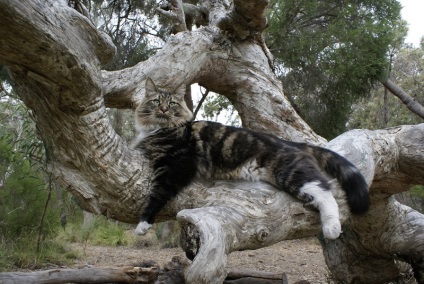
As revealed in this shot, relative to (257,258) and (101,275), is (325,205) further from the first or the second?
(257,258)

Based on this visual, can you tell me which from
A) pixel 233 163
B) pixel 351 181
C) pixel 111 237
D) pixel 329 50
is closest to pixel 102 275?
pixel 233 163

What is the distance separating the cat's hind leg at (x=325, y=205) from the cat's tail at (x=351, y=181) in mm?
276

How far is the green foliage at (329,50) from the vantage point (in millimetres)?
6777

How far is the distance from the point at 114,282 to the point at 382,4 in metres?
6.62

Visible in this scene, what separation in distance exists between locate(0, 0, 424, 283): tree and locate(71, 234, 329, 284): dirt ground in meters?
1.45

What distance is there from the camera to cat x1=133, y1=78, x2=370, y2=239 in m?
2.82

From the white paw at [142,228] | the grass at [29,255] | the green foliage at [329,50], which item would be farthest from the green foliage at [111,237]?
the white paw at [142,228]

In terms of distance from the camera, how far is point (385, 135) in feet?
13.1

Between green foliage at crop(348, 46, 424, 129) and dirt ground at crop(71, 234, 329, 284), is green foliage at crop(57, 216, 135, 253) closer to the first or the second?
dirt ground at crop(71, 234, 329, 284)

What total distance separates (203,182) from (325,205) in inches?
38.1

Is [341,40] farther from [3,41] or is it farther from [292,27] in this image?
[3,41]

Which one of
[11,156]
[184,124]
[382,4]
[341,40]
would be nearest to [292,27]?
[341,40]

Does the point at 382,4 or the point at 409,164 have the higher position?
the point at 382,4

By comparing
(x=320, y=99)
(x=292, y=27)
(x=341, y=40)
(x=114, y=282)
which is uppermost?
(x=292, y=27)
